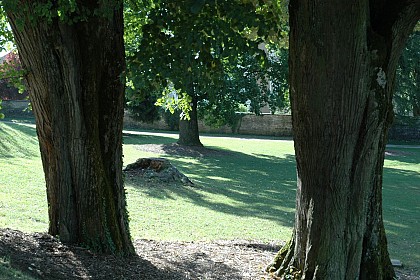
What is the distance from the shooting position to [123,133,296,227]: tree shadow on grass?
14844mm

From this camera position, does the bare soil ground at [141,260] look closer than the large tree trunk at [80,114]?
Yes

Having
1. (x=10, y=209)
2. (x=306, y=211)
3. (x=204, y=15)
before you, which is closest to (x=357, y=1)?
(x=204, y=15)

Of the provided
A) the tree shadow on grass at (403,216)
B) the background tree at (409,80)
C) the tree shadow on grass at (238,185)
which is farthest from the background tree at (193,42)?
the background tree at (409,80)

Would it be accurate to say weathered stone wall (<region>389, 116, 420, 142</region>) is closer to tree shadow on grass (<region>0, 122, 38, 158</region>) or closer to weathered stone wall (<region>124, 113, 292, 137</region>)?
weathered stone wall (<region>124, 113, 292, 137</region>)

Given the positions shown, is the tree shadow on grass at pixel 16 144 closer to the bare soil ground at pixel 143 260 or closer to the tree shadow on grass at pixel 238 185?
the tree shadow on grass at pixel 238 185

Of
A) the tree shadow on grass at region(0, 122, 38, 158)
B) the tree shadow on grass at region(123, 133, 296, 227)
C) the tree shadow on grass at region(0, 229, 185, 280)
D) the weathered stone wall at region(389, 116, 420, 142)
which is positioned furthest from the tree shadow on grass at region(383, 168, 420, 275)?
the weathered stone wall at region(389, 116, 420, 142)

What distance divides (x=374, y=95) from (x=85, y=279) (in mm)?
3642

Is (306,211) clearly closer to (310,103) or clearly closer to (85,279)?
(310,103)

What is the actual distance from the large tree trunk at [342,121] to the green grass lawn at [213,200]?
351 cm

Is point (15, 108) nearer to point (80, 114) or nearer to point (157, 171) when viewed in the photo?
point (157, 171)

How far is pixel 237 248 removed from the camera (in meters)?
9.20

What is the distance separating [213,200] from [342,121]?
988 cm

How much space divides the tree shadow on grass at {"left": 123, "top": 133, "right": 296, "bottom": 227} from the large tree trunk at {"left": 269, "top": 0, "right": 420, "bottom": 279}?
646 centimetres

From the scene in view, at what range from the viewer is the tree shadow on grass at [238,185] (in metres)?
14.8
